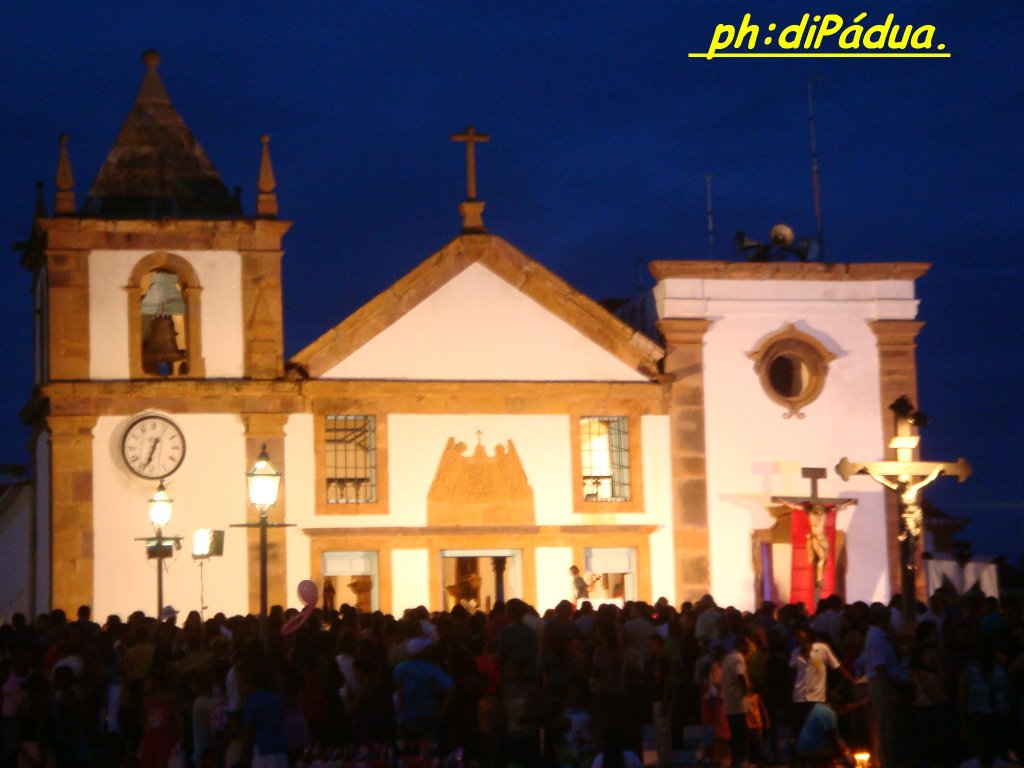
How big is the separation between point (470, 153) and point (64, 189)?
6.85m

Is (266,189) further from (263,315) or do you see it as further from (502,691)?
(502,691)

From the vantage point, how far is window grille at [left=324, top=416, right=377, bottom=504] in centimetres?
3475

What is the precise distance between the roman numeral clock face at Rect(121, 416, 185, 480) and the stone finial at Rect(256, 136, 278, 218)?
3.81 m

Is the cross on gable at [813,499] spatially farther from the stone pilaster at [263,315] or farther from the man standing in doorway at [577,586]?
the stone pilaster at [263,315]

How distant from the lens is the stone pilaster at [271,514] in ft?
111

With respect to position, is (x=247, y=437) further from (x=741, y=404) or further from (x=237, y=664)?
(x=237, y=664)

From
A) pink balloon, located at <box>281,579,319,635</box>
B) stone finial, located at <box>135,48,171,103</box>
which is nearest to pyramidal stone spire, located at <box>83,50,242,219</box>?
stone finial, located at <box>135,48,171,103</box>

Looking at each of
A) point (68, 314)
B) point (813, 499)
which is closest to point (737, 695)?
point (813, 499)

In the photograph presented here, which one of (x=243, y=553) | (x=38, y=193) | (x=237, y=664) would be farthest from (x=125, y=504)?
(x=237, y=664)

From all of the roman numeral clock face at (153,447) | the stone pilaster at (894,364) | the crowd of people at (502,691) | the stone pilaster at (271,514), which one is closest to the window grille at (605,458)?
the stone pilaster at (894,364)

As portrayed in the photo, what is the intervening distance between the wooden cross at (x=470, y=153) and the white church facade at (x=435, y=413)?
421mm

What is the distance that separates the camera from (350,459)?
34.9m

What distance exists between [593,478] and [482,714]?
16595mm

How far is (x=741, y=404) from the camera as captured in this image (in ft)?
120
